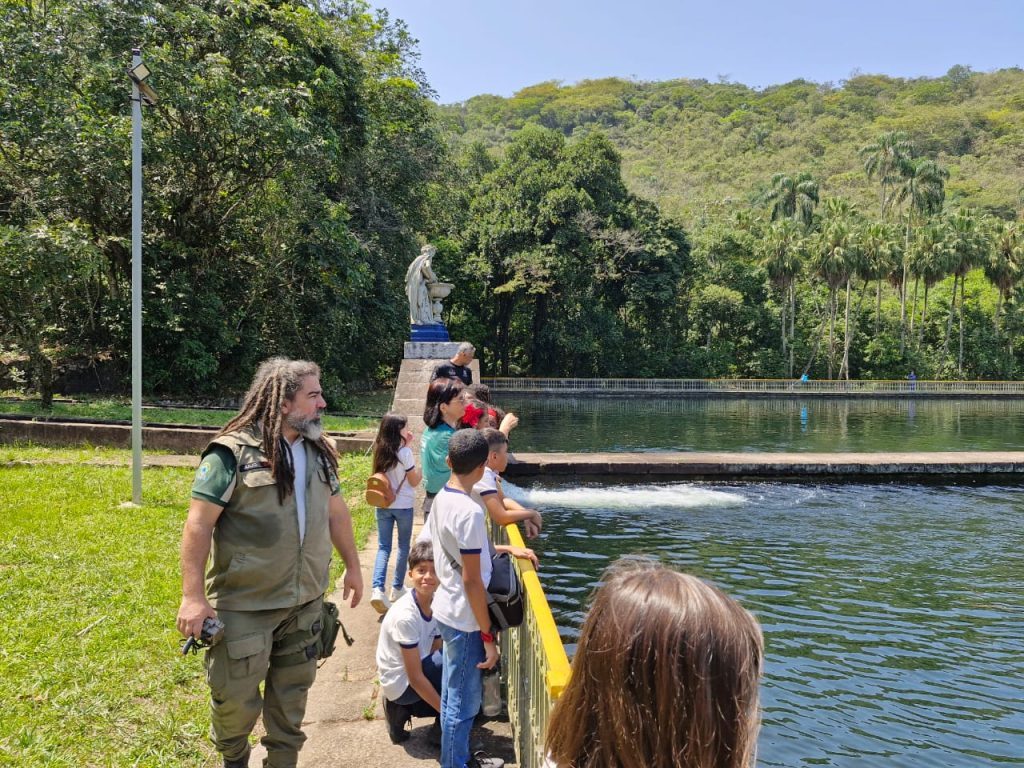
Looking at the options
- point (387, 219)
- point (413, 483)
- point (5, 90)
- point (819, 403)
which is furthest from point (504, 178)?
point (413, 483)

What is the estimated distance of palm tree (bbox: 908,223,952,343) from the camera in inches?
1921

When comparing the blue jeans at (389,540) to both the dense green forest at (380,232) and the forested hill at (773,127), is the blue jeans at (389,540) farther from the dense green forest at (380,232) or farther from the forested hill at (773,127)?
the forested hill at (773,127)

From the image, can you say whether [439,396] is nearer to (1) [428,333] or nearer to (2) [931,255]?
(1) [428,333]

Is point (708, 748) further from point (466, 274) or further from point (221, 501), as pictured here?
point (466, 274)

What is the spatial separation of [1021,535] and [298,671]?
11.6 metres

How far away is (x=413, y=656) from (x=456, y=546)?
88cm

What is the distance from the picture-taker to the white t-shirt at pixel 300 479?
310 centimetres

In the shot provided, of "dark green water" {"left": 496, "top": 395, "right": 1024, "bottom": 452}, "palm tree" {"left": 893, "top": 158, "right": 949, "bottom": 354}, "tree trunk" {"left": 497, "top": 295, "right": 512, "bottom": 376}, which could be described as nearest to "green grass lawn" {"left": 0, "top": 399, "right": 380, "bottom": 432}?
"dark green water" {"left": 496, "top": 395, "right": 1024, "bottom": 452}

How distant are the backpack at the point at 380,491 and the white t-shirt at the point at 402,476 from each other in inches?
1.7

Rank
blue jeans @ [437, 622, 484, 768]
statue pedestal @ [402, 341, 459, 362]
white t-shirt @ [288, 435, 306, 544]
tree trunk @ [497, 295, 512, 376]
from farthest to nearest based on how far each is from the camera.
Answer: tree trunk @ [497, 295, 512, 376] → statue pedestal @ [402, 341, 459, 362] → blue jeans @ [437, 622, 484, 768] → white t-shirt @ [288, 435, 306, 544]

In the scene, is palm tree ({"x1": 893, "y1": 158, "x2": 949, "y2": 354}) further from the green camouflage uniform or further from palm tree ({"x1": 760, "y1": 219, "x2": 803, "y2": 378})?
the green camouflage uniform

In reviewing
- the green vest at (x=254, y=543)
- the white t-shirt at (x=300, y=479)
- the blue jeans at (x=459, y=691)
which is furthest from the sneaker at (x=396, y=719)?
the white t-shirt at (x=300, y=479)

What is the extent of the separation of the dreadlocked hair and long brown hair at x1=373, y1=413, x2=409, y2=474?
7.44ft

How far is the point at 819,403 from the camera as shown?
40.0 meters
